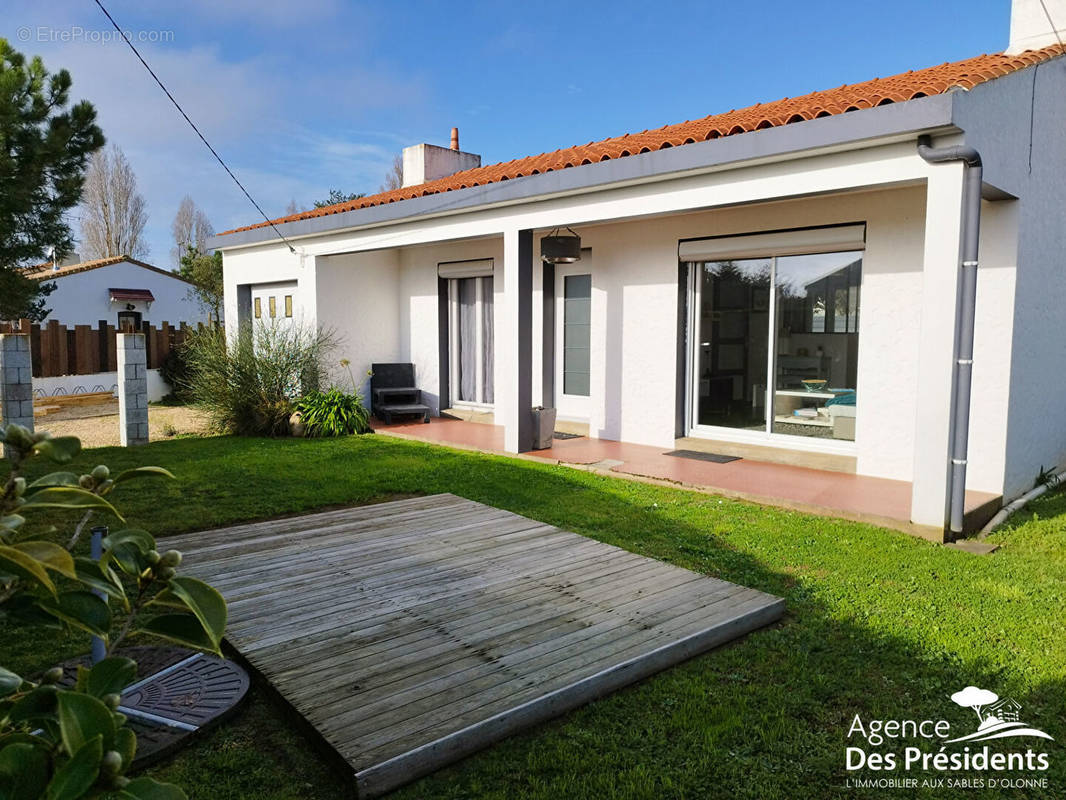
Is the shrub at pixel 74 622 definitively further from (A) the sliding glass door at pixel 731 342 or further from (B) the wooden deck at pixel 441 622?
(A) the sliding glass door at pixel 731 342

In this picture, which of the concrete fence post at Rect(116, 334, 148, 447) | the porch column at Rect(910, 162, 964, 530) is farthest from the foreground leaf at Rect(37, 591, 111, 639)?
the concrete fence post at Rect(116, 334, 148, 447)

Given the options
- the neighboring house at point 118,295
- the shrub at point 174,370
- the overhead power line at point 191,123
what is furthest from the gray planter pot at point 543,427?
the neighboring house at point 118,295

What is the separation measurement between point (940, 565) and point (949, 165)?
2.77 m

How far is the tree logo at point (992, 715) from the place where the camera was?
9.21ft

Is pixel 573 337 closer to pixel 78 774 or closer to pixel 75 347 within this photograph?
pixel 78 774

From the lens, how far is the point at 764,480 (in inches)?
277

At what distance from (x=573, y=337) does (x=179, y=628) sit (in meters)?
9.05

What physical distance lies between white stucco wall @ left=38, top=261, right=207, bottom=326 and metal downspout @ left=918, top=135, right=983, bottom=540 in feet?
73.1

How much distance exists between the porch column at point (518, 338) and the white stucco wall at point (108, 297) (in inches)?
692

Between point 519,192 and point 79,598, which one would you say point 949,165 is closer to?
point 519,192

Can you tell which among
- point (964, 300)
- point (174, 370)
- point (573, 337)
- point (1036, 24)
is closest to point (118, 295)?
point (174, 370)

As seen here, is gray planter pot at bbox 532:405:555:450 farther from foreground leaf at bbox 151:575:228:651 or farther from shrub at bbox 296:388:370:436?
foreground leaf at bbox 151:575:228:651

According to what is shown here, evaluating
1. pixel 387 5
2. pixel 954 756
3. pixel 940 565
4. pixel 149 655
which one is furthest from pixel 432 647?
pixel 387 5

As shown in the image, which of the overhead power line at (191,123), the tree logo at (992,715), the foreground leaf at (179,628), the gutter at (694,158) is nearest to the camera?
the foreground leaf at (179,628)
